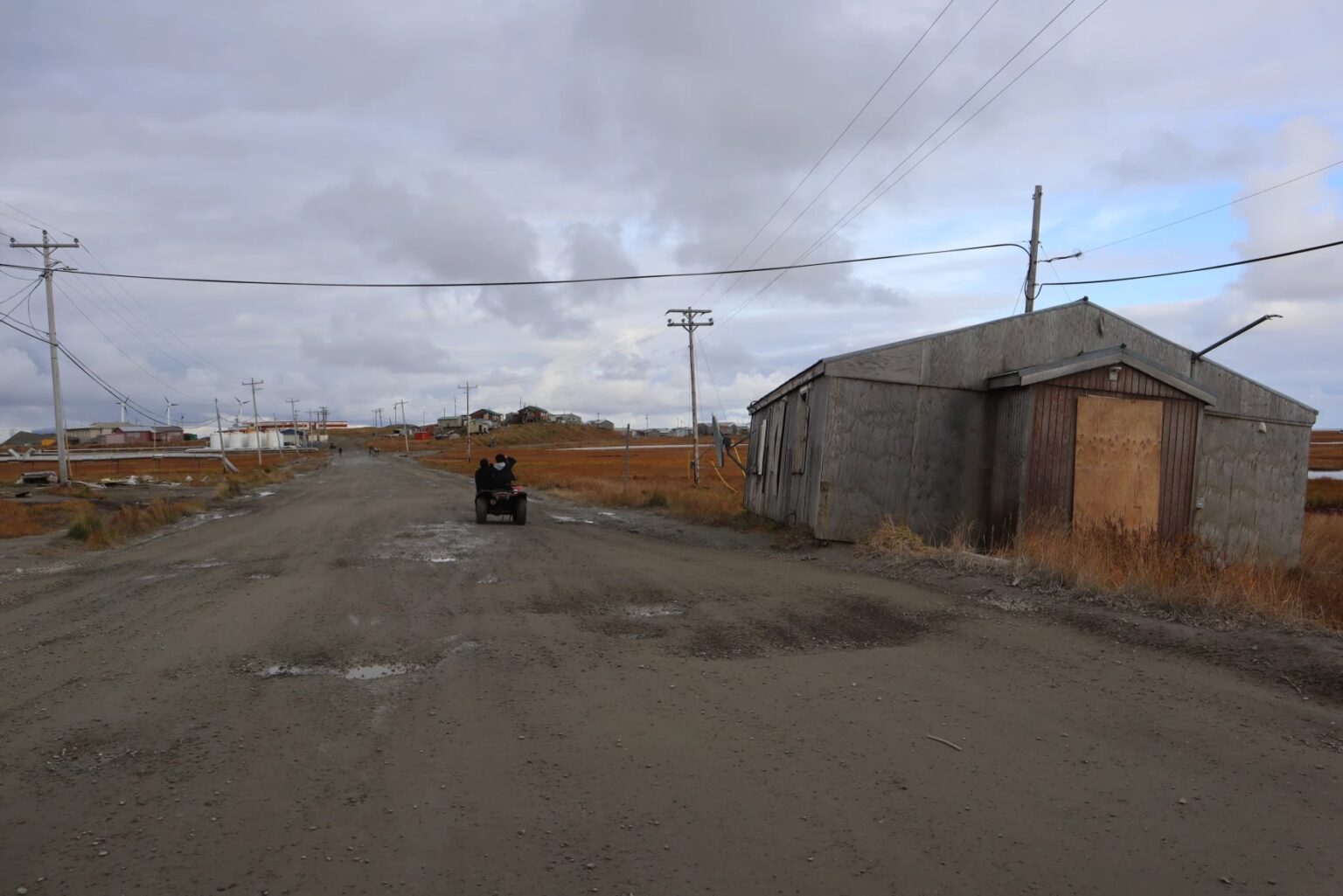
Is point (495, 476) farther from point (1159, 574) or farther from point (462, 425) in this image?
point (462, 425)

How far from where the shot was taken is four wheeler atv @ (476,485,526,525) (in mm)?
18562

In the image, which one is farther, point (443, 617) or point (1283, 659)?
point (443, 617)

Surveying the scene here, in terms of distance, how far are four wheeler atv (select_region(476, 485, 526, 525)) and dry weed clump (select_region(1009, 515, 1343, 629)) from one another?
10.9 meters

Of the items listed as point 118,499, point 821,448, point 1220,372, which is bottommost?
point 118,499

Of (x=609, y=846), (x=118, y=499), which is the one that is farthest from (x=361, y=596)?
(x=118, y=499)

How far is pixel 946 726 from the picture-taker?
16.9ft

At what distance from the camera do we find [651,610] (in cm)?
870

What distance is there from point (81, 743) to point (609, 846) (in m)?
3.50

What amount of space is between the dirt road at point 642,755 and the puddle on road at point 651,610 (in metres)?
0.09

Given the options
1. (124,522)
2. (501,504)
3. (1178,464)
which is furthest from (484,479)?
(1178,464)

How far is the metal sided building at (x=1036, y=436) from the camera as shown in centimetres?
1326

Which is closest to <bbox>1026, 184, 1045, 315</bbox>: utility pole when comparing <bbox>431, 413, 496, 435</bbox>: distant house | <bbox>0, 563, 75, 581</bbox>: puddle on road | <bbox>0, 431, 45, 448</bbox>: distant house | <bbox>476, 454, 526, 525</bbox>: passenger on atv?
<bbox>476, 454, 526, 525</bbox>: passenger on atv

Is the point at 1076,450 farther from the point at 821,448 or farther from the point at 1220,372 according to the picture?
the point at 1220,372

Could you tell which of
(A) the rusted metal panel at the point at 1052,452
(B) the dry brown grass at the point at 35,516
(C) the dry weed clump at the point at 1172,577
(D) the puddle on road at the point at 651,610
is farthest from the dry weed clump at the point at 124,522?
(A) the rusted metal panel at the point at 1052,452
